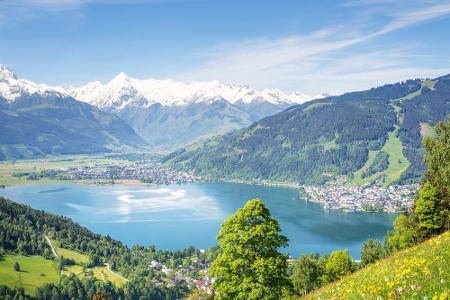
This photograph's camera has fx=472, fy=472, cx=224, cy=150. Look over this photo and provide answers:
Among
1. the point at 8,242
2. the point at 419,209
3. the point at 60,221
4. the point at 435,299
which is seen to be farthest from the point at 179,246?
the point at 435,299

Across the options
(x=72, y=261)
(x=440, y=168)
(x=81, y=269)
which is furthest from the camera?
(x=72, y=261)

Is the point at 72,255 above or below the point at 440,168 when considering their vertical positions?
below

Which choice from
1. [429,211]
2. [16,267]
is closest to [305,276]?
[429,211]

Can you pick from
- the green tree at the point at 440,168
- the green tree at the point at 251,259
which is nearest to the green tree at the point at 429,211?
the green tree at the point at 440,168

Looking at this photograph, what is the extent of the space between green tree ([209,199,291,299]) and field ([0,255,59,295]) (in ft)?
258

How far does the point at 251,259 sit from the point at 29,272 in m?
92.5

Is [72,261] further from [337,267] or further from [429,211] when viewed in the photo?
[429,211]

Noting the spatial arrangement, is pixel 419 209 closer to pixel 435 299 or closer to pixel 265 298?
pixel 265 298

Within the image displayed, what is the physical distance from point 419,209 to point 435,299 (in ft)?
151

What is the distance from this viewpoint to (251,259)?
26656 millimetres

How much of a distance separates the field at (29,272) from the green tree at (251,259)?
3092 inches

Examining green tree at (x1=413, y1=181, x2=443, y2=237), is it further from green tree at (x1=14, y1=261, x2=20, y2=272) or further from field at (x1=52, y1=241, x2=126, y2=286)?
green tree at (x1=14, y1=261, x2=20, y2=272)

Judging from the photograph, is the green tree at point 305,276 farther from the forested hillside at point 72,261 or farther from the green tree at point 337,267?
the forested hillside at point 72,261

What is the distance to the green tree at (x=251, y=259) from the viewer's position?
25.9 meters
